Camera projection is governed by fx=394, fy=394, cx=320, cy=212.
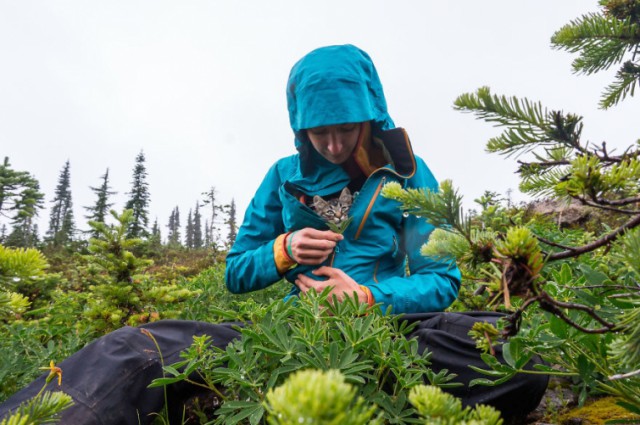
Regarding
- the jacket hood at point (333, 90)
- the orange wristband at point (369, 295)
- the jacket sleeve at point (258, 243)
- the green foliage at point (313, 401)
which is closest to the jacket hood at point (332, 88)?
the jacket hood at point (333, 90)

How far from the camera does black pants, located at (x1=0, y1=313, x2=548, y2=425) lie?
144 cm

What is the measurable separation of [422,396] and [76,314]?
11.1ft

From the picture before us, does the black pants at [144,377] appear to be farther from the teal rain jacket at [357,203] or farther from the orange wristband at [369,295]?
the teal rain jacket at [357,203]

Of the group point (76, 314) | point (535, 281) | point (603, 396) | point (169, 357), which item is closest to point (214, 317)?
point (76, 314)

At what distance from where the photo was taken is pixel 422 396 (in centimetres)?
56

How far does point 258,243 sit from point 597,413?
2310 millimetres

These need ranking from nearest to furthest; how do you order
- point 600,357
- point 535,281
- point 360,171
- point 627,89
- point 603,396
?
point 535,281 < point 600,357 < point 627,89 < point 603,396 < point 360,171

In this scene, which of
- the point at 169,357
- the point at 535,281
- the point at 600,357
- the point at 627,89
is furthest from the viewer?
the point at 169,357

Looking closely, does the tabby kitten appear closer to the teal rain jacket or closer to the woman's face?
the teal rain jacket

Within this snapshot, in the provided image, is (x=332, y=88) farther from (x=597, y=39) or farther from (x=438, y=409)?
(x=438, y=409)

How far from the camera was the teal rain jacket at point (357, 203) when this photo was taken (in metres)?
2.56

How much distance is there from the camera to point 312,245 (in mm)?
2381

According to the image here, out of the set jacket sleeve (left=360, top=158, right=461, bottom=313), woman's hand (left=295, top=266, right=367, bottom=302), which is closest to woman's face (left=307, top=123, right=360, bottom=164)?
jacket sleeve (left=360, top=158, right=461, bottom=313)

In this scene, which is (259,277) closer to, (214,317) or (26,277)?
(214,317)
